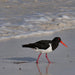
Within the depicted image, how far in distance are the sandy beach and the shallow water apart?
3.10ft

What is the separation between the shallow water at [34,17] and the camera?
37.7 ft

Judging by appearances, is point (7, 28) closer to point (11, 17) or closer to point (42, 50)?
point (11, 17)

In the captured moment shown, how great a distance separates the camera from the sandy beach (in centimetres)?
730

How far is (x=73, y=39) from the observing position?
1017 cm

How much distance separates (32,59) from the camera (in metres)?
8.62

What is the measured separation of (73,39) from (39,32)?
1.58m

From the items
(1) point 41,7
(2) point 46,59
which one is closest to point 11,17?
(1) point 41,7

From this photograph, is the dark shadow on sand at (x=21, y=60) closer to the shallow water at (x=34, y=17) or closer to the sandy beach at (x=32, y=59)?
the sandy beach at (x=32, y=59)

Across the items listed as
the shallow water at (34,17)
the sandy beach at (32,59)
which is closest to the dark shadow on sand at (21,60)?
the sandy beach at (32,59)

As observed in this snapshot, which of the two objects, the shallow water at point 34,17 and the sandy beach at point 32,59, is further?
the shallow water at point 34,17

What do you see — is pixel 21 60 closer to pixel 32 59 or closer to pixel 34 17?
pixel 32 59

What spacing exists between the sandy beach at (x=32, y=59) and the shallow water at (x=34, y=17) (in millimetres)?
944

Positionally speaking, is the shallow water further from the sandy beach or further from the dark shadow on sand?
the dark shadow on sand

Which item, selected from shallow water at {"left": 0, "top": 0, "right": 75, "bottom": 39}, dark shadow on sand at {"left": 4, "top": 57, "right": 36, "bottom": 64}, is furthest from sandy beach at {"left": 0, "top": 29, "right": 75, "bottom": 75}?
shallow water at {"left": 0, "top": 0, "right": 75, "bottom": 39}
